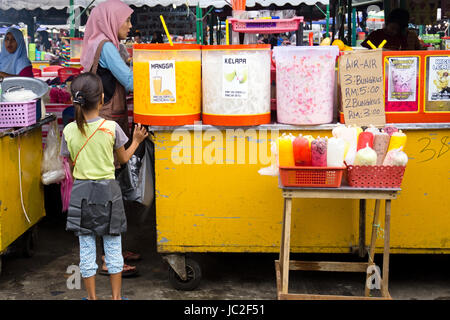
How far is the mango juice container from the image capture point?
3.45 meters

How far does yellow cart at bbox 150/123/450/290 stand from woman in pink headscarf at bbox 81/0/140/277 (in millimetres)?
656

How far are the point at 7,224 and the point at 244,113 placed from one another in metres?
1.81

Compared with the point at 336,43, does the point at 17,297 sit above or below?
below

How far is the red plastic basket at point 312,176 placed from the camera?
9.60ft

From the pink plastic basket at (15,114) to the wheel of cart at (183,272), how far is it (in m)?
1.42

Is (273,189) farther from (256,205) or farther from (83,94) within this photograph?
(83,94)

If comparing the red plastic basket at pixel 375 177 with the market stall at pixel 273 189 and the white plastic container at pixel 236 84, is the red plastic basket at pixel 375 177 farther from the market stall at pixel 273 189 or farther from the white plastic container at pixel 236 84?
the white plastic container at pixel 236 84

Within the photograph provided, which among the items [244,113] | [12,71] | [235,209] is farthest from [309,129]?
[12,71]

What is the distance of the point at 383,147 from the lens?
303cm

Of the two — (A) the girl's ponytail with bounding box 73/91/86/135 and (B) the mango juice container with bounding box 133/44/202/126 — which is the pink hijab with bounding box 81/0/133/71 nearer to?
(B) the mango juice container with bounding box 133/44/202/126

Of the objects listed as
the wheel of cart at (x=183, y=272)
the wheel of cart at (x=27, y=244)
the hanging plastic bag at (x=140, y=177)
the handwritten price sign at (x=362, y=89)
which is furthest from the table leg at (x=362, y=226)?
the wheel of cart at (x=27, y=244)

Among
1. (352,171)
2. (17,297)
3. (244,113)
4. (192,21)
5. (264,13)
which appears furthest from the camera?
(192,21)

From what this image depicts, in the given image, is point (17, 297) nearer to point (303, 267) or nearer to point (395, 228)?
point (303, 267)

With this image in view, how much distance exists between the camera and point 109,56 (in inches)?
156
